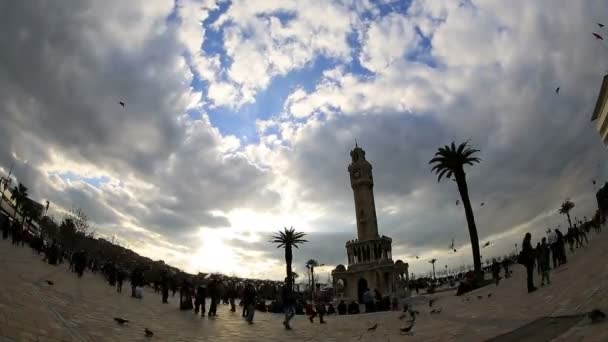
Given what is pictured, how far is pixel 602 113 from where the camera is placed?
31.1 meters

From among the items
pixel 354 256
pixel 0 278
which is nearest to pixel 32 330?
pixel 0 278

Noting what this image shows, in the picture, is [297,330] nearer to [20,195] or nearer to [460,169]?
[460,169]

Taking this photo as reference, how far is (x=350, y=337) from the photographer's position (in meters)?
9.93

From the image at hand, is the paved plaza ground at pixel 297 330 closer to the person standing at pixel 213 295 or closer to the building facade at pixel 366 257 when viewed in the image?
the person standing at pixel 213 295

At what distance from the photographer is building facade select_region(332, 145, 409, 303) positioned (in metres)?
52.3

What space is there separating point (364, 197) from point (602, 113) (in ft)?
114

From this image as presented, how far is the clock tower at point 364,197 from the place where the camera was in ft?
191

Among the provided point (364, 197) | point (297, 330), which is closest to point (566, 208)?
point (364, 197)

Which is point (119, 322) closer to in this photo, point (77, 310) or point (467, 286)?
point (77, 310)

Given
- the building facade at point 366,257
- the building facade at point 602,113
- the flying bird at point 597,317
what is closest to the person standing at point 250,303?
the flying bird at point 597,317

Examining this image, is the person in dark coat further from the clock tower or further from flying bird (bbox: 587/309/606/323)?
the clock tower

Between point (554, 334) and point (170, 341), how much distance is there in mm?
7722

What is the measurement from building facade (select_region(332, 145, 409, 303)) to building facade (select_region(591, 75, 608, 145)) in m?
30.4

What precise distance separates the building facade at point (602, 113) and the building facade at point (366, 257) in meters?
30.4
